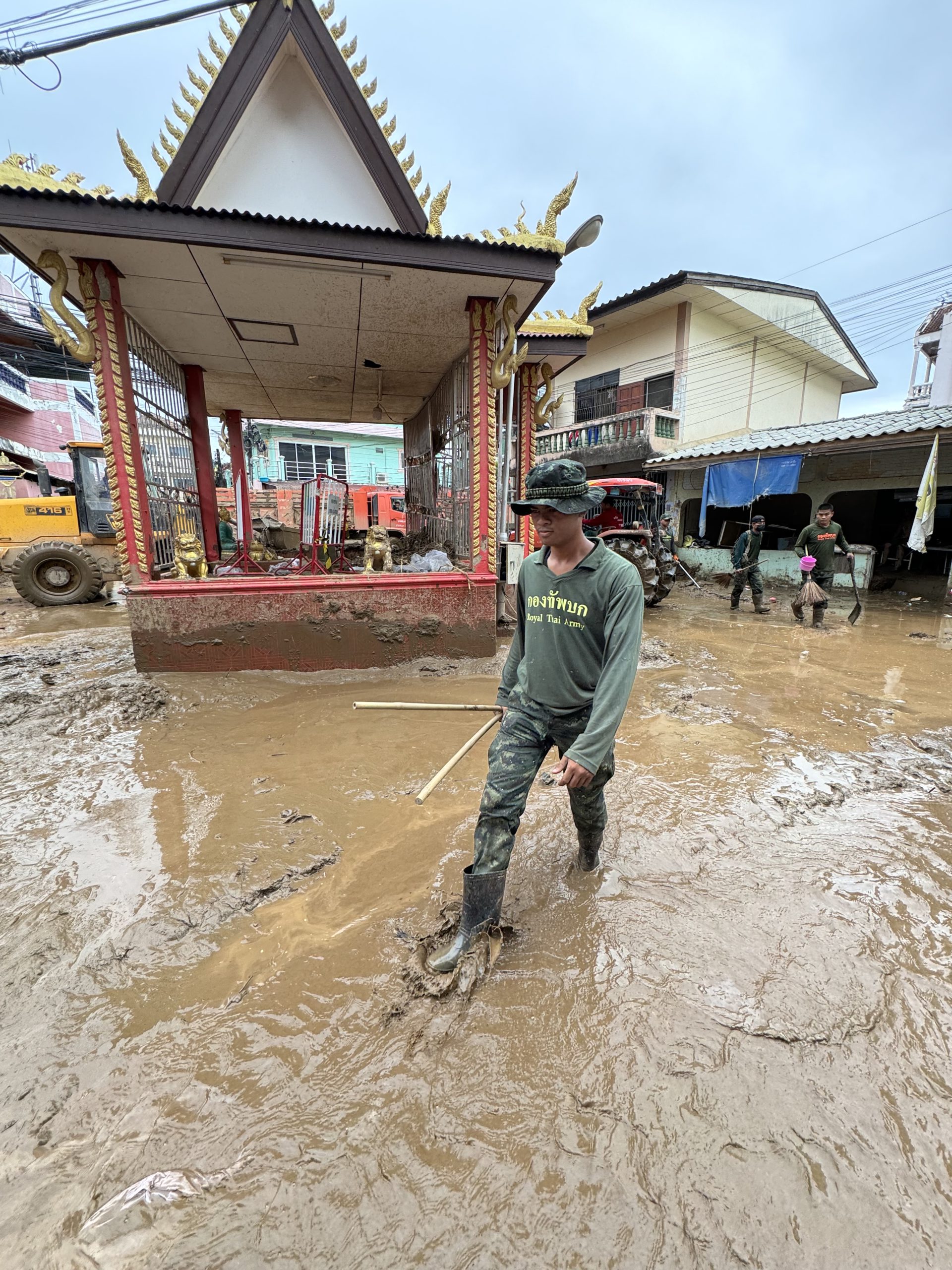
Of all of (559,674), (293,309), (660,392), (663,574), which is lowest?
(663,574)

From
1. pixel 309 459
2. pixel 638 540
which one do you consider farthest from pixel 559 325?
pixel 309 459

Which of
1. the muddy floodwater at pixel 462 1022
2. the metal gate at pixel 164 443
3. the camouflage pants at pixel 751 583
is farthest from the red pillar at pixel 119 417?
the camouflage pants at pixel 751 583

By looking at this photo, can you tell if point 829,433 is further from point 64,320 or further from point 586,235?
point 64,320

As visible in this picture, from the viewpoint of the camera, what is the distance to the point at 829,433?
38.9ft

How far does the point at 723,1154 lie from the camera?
1481 millimetres

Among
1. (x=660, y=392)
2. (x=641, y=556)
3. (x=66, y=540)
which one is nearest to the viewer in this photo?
(x=641, y=556)

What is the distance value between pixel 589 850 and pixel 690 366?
17.7 meters

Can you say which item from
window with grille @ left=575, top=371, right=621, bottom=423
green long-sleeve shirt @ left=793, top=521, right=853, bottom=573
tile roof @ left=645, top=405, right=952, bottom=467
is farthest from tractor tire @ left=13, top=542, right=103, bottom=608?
window with grille @ left=575, top=371, right=621, bottom=423

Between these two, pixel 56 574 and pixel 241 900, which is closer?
pixel 241 900

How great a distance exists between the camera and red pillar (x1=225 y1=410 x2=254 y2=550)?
35.2 ft

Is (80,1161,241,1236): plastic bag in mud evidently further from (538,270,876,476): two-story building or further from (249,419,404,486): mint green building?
(249,419,404,486): mint green building

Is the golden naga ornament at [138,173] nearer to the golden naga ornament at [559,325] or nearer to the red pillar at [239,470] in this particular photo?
the golden naga ornament at [559,325]

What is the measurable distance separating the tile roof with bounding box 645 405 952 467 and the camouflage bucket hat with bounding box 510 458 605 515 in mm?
10729

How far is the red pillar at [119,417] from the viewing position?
5.06 metres
